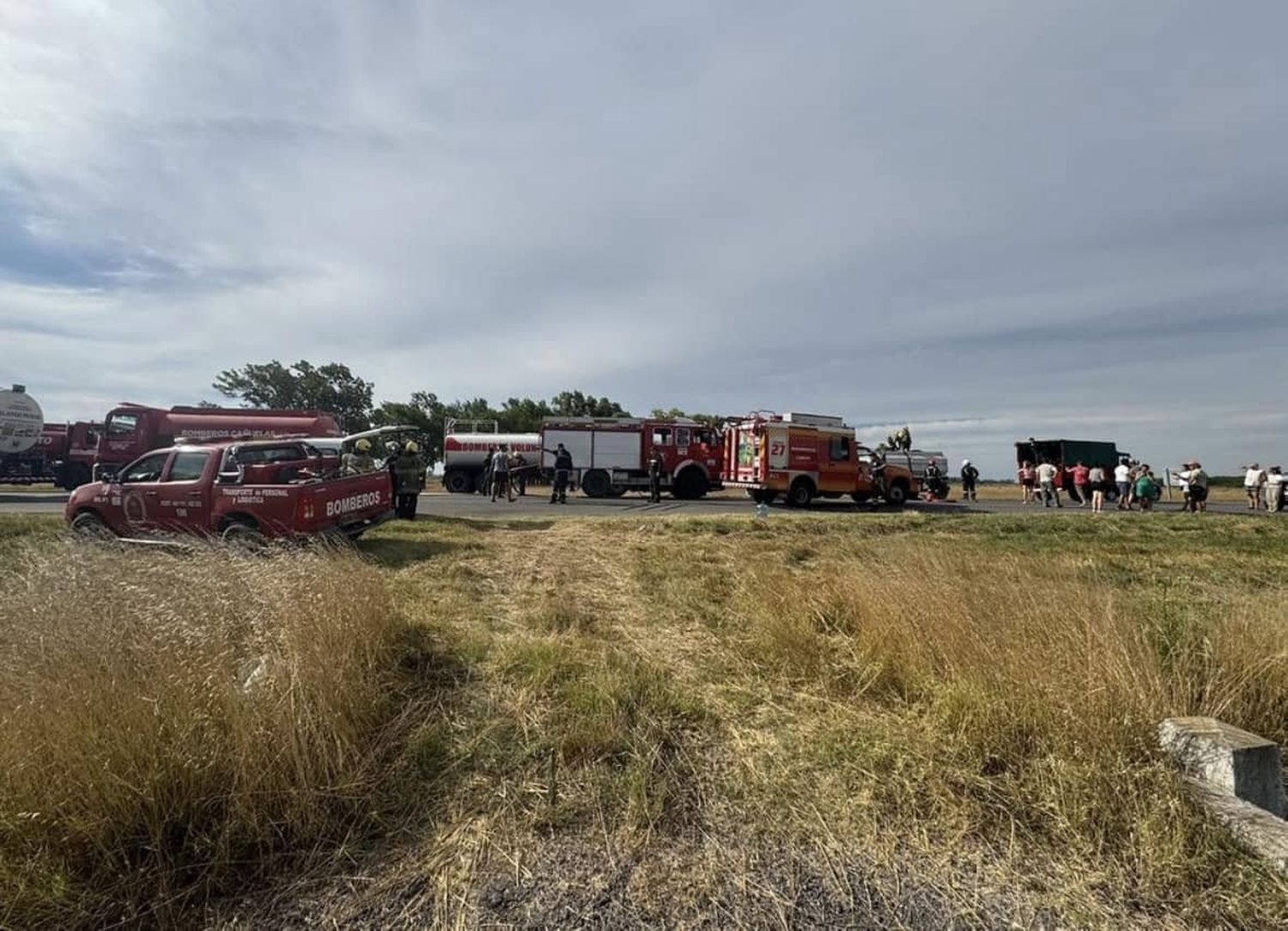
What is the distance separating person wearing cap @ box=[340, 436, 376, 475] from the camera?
10492 mm

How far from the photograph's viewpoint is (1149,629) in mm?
4195

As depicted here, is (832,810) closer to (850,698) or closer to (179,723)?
(850,698)

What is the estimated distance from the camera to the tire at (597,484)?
82.1 feet

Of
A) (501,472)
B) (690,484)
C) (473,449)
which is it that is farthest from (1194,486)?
(473,449)

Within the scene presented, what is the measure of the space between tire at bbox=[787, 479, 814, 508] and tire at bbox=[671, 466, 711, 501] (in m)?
4.70

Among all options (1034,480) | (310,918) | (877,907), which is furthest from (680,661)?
(1034,480)

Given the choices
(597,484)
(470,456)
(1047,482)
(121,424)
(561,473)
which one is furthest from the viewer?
(470,456)

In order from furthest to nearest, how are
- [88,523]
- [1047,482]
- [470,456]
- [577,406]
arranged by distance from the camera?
1. [577,406]
2. [470,456]
3. [1047,482]
4. [88,523]

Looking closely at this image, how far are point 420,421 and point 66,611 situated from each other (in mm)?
60085

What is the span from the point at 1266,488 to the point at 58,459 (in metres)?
47.2

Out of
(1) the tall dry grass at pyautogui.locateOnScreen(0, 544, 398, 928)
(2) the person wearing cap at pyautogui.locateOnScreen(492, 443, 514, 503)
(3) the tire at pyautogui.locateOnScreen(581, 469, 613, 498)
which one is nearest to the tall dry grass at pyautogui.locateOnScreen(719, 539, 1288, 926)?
(1) the tall dry grass at pyautogui.locateOnScreen(0, 544, 398, 928)

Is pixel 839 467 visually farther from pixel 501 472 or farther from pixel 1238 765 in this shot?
pixel 1238 765

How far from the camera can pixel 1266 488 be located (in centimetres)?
2173

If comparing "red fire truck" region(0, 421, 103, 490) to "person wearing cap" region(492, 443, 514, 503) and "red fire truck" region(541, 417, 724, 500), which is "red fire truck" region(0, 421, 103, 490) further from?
"red fire truck" region(541, 417, 724, 500)
